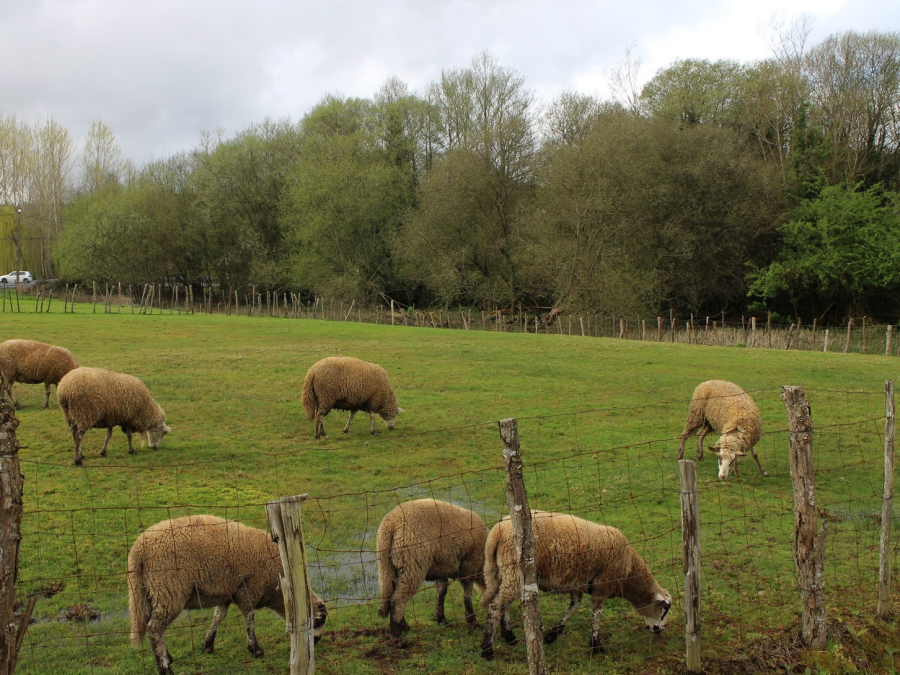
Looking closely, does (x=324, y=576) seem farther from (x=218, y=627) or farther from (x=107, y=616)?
(x=107, y=616)

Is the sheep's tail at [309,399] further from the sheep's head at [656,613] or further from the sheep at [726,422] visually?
the sheep's head at [656,613]

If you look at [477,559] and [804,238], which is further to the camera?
[804,238]

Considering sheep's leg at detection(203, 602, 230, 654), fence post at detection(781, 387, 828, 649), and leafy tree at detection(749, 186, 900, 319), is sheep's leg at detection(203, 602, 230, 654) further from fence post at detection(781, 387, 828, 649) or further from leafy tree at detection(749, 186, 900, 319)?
leafy tree at detection(749, 186, 900, 319)

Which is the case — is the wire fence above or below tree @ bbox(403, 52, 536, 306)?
below

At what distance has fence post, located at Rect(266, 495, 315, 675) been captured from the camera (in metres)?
4.27

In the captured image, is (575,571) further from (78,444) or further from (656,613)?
(78,444)

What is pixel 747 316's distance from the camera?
50125 millimetres

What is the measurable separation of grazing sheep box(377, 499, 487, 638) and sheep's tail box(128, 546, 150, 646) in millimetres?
2020

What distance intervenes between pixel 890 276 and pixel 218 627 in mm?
47661

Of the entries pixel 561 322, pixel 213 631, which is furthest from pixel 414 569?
pixel 561 322

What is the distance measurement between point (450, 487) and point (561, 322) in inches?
1549

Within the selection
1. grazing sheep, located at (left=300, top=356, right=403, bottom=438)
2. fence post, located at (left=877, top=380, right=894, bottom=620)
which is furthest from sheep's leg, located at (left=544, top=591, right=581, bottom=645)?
grazing sheep, located at (left=300, top=356, right=403, bottom=438)

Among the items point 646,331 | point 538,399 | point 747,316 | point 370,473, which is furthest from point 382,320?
point 370,473

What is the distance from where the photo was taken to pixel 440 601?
687cm
